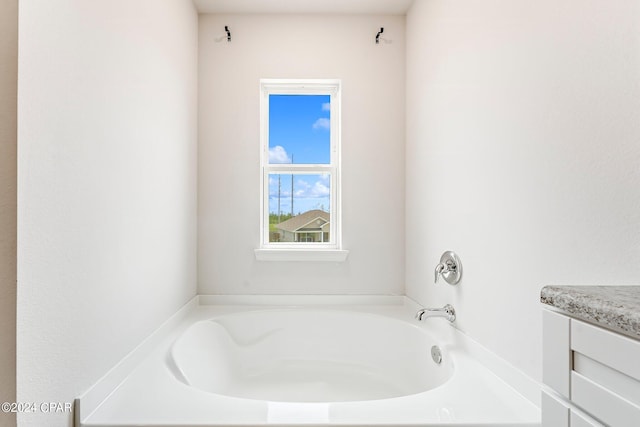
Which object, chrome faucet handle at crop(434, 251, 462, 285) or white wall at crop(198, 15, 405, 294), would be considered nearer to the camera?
chrome faucet handle at crop(434, 251, 462, 285)

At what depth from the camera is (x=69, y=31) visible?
1050 mm

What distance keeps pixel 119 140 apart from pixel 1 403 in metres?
0.89

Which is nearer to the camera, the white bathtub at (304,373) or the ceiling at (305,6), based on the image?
the white bathtub at (304,373)

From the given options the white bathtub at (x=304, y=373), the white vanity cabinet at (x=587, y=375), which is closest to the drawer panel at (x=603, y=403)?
the white vanity cabinet at (x=587, y=375)

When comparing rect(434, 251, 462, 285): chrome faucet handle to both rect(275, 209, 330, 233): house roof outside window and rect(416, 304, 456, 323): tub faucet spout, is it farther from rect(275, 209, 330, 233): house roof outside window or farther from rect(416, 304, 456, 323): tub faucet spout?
rect(275, 209, 330, 233): house roof outside window

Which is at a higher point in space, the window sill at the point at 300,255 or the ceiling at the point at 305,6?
the ceiling at the point at 305,6

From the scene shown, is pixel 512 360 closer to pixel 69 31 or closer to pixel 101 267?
pixel 101 267

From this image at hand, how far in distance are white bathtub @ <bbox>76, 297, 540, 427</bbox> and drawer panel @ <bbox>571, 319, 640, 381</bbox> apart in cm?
63

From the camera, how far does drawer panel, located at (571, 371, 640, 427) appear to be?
51 cm

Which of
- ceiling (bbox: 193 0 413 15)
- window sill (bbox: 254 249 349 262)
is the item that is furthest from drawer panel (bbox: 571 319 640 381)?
ceiling (bbox: 193 0 413 15)

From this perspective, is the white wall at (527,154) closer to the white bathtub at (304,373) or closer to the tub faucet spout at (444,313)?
the tub faucet spout at (444,313)

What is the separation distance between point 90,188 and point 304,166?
5.28 ft

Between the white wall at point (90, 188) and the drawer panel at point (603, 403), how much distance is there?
113cm

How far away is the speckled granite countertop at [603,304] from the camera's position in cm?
50
